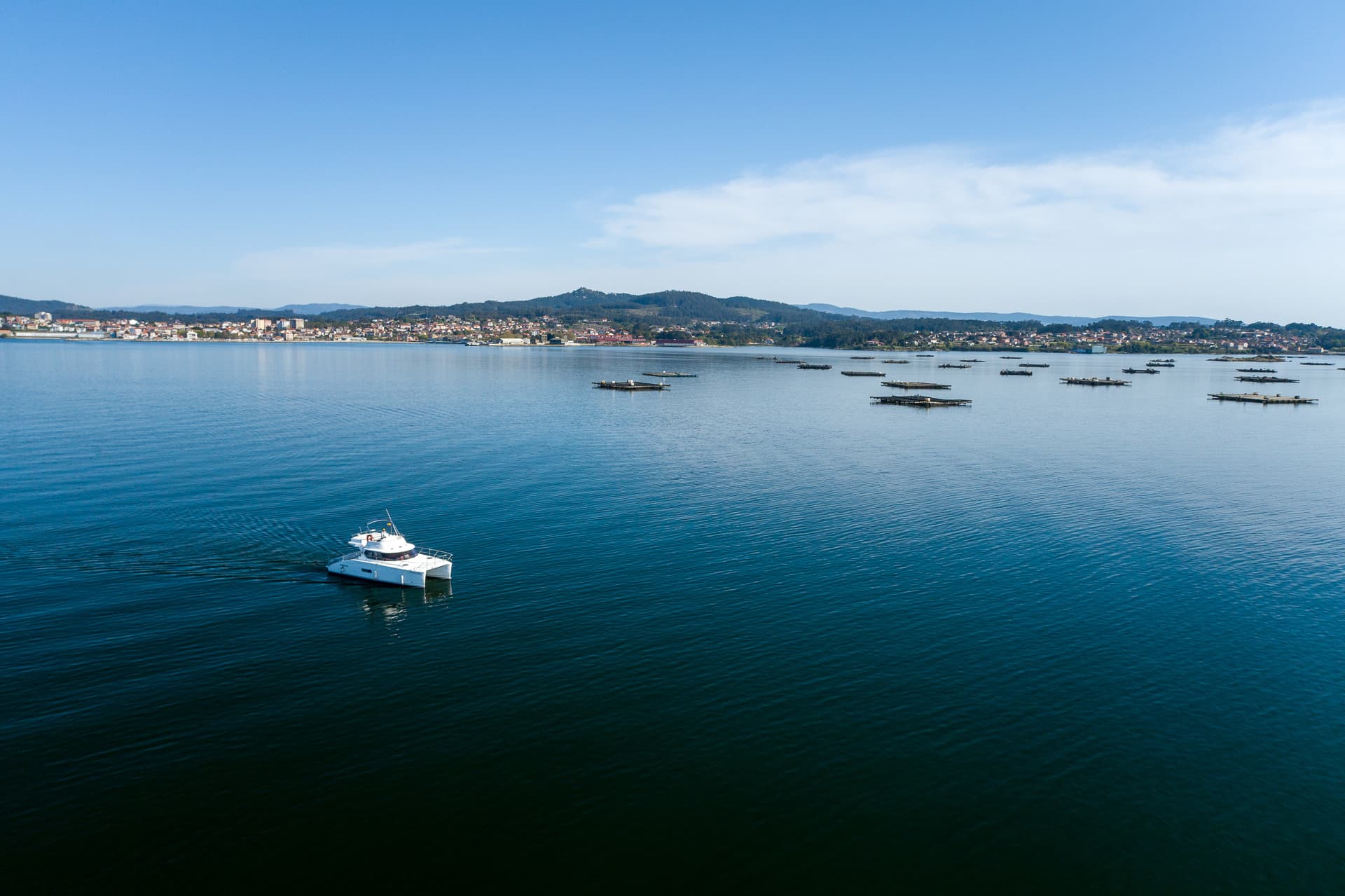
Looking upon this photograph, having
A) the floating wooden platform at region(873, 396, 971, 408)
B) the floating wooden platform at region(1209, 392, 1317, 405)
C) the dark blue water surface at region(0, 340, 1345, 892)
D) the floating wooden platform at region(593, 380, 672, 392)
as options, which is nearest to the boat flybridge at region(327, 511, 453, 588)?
the dark blue water surface at region(0, 340, 1345, 892)

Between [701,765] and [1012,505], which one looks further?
[1012,505]

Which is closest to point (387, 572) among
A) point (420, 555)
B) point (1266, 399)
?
point (420, 555)

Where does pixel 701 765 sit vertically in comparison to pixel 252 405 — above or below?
below

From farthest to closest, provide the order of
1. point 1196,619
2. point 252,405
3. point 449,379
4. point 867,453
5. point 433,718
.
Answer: point 449,379
point 252,405
point 867,453
point 1196,619
point 433,718

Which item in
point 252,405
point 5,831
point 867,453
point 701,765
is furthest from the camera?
point 252,405

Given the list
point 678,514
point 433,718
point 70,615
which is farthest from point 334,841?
point 678,514

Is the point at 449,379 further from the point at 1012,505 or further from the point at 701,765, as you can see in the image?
the point at 701,765

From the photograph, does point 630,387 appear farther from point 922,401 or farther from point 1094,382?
point 1094,382
